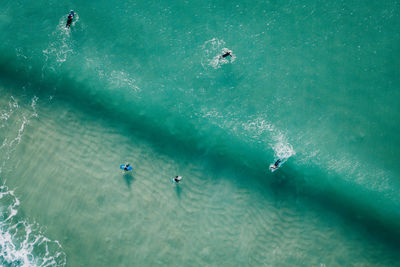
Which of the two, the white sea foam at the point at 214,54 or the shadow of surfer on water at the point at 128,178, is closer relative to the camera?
the shadow of surfer on water at the point at 128,178

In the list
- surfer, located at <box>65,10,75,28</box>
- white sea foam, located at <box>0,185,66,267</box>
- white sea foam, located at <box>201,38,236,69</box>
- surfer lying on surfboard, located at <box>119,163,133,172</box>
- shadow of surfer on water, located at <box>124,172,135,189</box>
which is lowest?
white sea foam, located at <box>0,185,66,267</box>

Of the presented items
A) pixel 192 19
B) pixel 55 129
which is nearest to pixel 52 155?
pixel 55 129

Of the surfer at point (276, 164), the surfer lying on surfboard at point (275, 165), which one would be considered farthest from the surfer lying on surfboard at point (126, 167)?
the surfer at point (276, 164)

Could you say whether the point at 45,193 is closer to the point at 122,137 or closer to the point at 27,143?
the point at 27,143

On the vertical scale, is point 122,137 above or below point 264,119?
below

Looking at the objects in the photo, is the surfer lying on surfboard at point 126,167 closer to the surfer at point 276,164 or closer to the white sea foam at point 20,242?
the white sea foam at point 20,242

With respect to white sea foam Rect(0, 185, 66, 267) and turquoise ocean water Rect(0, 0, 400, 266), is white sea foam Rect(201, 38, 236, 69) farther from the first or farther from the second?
white sea foam Rect(0, 185, 66, 267)

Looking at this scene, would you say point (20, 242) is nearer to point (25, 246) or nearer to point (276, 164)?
point (25, 246)

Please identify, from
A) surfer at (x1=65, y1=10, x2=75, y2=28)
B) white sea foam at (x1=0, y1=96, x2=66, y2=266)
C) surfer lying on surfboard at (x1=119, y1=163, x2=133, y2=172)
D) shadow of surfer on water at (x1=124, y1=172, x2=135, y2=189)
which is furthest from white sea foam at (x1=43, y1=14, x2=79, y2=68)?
shadow of surfer on water at (x1=124, y1=172, x2=135, y2=189)
